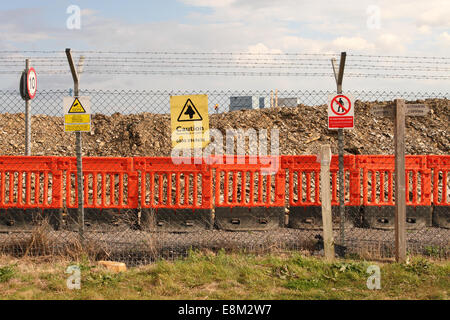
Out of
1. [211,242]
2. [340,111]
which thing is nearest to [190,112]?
[211,242]

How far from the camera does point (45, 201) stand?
34.7 ft

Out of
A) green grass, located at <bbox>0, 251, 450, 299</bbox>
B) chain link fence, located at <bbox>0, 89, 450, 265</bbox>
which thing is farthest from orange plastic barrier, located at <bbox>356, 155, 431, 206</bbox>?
green grass, located at <bbox>0, 251, 450, 299</bbox>

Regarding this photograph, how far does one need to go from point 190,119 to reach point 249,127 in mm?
11878

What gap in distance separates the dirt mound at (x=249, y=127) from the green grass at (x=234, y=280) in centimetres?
1118

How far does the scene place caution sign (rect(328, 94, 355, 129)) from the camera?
8.38m

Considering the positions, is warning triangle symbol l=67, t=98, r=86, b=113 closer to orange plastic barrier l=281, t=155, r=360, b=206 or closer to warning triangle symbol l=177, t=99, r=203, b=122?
warning triangle symbol l=177, t=99, r=203, b=122

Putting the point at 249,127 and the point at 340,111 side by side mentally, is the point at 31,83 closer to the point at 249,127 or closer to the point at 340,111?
the point at 340,111

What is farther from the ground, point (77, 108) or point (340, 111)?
point (77, 108)

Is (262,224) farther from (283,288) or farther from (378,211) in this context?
(283,288)

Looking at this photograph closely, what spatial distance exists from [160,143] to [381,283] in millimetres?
13140

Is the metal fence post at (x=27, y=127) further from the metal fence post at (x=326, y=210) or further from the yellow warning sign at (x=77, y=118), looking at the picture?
the metal fence post at (x=326, y=210)

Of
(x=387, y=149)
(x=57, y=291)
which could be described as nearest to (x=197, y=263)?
(x=57, y=291)

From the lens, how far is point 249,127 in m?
20.2

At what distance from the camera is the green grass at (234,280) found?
6.27 m
